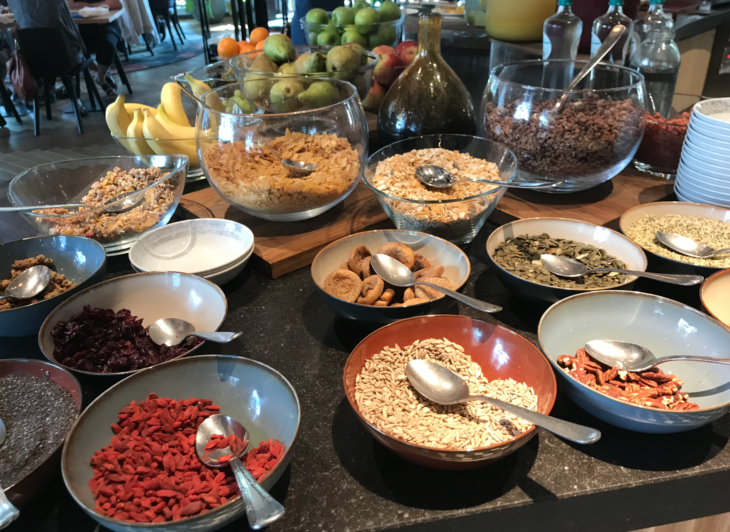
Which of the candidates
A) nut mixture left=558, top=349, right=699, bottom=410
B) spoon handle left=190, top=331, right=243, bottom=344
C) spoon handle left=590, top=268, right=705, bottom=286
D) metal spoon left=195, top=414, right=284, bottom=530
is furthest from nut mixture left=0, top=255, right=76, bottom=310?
spoon handle left=590, top=268, right=705, bottom=286

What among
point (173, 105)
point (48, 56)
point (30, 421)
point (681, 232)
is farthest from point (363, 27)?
point (48, 56)

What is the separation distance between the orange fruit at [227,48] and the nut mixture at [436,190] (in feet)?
3.44

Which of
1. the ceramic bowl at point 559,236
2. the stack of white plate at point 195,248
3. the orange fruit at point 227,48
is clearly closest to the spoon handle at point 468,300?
the ceramic bowl at point 559,236

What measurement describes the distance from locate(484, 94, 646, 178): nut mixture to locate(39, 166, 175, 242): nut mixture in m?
0.90

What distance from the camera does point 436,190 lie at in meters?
1.15

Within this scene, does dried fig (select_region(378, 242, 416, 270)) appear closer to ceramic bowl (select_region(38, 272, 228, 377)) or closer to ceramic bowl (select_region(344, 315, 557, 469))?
ceramic bowl (select_region(344, 315, 557, 469))

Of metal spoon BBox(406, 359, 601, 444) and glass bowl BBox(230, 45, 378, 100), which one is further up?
glass bowl BBox(230, 45, 378, 100)

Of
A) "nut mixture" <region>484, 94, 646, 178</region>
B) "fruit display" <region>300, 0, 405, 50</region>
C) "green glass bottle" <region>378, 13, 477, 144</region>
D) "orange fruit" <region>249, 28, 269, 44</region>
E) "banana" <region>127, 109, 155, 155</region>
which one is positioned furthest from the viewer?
"orange fruit" <region>249, 28, 269, 44</region>

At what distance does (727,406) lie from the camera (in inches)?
24.6

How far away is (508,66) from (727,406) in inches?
46.9

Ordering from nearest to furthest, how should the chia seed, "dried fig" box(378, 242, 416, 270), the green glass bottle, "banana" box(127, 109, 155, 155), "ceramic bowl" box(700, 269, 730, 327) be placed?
the chia seed, "ceramic bowl" box(700, 269, 730, 327), "dried fig" box(378, 242, 416, 270), the green glass bottle, "banana" box(127, 109, 155, 155)

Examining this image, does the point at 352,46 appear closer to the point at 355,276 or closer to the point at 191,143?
the point at 191,143

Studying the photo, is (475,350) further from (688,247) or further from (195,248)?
(195,248)

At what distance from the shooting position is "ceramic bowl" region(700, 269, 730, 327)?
870 millimetres
